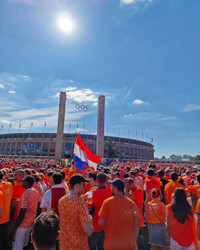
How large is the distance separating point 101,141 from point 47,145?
1440 inches

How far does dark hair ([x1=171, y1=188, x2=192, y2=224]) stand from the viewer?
2836 millimetres

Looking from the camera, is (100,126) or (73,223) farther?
(100,126)

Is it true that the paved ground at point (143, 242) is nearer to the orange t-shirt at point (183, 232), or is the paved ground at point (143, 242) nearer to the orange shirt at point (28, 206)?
the orange t-shirt at point (183, 232)

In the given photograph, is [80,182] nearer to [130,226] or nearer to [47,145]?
[130,226]

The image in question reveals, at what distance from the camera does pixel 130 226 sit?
104 inches

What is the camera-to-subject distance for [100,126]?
1897 inches

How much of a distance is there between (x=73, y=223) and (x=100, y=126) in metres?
45.7

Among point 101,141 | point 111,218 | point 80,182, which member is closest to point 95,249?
point 111,218

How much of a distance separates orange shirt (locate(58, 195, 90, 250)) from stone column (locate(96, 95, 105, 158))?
4504 cm

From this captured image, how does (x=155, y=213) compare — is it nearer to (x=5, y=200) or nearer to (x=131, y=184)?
(x=131, y=184)

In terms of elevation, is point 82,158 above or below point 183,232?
above

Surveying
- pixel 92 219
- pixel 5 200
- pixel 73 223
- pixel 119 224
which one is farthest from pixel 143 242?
pixel 5 200

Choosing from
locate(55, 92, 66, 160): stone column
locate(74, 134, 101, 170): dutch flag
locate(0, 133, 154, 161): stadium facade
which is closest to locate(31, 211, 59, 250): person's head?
locate(74, 134, 101, 170): dutch flag

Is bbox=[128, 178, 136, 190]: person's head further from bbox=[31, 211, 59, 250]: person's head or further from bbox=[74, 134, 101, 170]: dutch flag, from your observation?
bbox=[31, 211, 59, 250]: person's head
